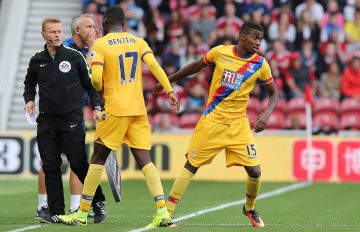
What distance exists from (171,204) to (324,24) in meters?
13.9

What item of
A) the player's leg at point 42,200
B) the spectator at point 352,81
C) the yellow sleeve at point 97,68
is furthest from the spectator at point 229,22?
the yellow sleeve at point 97,68

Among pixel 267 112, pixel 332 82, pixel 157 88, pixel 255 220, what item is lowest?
pixel 255 220

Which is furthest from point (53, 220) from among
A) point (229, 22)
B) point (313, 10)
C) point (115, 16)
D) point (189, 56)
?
point (313, 10)

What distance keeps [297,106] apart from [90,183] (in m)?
12.4

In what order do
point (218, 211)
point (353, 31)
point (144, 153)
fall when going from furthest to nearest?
point (353, 31)
point (218, 211)
point (144, 153)

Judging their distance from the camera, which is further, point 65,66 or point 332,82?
point 332,82

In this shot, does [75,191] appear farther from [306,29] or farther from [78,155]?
[306,29]

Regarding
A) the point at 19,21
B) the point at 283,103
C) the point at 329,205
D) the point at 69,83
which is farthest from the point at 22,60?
the point at 69,83

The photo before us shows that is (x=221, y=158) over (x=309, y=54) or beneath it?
beneath

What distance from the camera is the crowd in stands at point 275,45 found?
23.6 meters

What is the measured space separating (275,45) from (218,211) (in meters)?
10.3

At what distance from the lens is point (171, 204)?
11.9 metres

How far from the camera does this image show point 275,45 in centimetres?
2420

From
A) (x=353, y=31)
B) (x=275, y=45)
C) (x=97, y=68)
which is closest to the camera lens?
(x=97, y=68)
